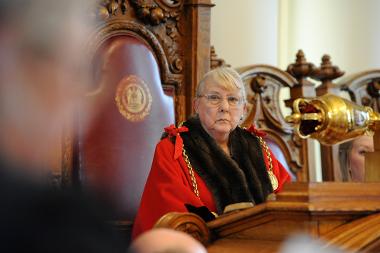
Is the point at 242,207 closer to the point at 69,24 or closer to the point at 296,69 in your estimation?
the point at 69,24

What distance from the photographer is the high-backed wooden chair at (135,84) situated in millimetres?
3037

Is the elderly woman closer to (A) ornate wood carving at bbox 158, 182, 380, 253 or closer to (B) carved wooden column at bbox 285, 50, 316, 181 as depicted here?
(A) ornate wood carving at bbox 158, 182, 380, 253

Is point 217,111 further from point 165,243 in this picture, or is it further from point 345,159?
point 165,243

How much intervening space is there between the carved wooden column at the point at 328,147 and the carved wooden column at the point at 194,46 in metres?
1.09

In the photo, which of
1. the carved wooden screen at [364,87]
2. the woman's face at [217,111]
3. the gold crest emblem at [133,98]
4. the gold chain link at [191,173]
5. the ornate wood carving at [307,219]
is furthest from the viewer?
the carved wooden screen at [364,87]

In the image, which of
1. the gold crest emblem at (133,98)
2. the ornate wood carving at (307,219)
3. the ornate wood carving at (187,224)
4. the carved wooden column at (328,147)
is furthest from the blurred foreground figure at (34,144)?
the carved wooden column at (328,147)

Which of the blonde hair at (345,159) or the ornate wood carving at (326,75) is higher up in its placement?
the ornate wood carving at (326,75)

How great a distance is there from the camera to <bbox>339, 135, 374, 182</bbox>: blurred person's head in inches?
143

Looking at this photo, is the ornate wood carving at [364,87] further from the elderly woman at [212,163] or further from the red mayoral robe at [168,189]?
the red mayoral robe at [168,189]

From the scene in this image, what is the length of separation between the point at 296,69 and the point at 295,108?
8.70ft

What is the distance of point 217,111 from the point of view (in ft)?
9.68

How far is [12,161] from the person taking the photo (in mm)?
349

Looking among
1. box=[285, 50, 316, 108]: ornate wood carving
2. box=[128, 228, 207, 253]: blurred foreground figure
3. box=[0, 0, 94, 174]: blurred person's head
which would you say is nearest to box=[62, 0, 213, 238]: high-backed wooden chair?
box=[285, 50, 316, 108]: ornate wood carving

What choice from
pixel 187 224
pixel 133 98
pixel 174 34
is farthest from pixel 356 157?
pixel 187 224
